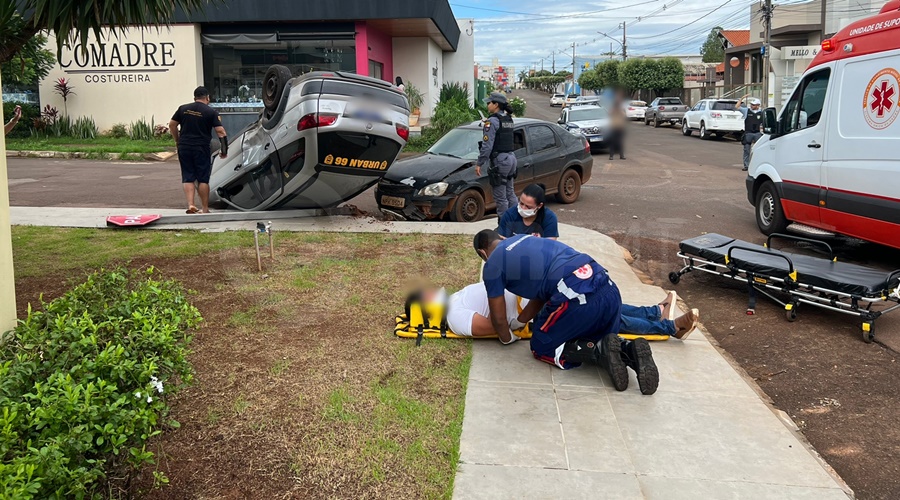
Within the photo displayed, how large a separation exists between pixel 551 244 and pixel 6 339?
3.34m

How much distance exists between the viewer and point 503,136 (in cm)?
1003

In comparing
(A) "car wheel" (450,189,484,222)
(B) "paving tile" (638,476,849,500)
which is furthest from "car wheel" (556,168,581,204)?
(B) "paving tile" (638,476,849,500)

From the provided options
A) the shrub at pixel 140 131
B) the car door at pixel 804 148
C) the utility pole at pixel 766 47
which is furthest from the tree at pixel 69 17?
the utility pole at pixel 766 47

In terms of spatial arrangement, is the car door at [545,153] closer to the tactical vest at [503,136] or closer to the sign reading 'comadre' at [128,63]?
the tactical vest at [503,136]

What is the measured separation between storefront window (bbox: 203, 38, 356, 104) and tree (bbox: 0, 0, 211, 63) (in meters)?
18.9

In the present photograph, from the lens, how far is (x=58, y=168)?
17750 mm

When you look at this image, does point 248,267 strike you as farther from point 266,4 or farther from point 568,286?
point 266,4

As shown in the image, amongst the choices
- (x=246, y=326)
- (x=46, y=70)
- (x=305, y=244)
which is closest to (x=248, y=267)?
(x=305, y=244)

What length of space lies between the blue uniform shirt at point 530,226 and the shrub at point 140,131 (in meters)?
20.6

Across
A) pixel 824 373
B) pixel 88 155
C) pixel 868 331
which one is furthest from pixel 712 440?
pixel 88 155

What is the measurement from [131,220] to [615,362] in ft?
24.1

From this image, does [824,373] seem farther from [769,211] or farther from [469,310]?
[769,211]

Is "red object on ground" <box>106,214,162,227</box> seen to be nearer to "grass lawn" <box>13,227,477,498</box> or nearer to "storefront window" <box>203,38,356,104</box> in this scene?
"grass lawn" <box>13,227,477,498</box>

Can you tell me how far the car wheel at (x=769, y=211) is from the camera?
33.1 feet
